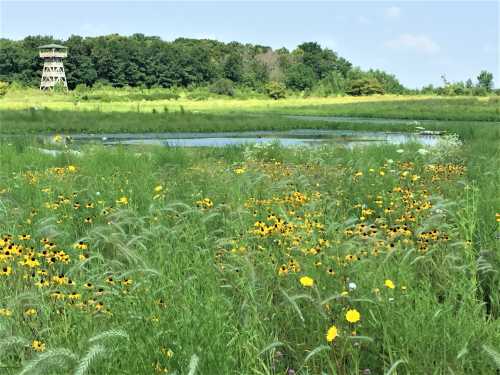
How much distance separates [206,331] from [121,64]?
67.2 meters

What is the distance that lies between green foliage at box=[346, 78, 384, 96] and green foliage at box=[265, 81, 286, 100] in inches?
344

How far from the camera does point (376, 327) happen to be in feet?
9.17

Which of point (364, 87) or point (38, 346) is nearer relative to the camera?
point (38, 346)

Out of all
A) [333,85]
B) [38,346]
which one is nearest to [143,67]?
[333,85]

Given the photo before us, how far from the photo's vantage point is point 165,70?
221 ft

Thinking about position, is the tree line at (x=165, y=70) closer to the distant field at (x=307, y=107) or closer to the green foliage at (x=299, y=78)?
the green foliage at (x=299, y=78)

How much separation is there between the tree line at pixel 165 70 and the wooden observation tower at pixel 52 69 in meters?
1.76

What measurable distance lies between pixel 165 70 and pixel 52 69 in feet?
42.7

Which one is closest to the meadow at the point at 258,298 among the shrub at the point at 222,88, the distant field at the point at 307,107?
the distant field at the point at 307,107

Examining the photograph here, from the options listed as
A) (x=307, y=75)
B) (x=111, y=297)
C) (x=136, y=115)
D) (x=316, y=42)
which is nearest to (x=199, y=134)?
(x=136, y=115)

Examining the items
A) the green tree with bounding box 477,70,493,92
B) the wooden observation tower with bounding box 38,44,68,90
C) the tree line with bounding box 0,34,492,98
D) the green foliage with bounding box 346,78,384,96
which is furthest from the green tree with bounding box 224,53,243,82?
the green tree with bounding box 477,70,493,92

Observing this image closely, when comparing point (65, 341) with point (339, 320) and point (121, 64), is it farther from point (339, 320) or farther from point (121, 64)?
point (121, 64)

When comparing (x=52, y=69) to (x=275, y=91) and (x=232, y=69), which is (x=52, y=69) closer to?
(x=232, y=69)

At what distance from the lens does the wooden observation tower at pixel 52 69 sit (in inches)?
2557
